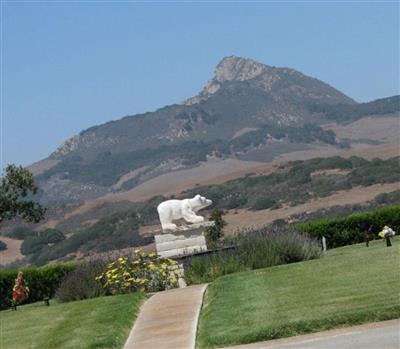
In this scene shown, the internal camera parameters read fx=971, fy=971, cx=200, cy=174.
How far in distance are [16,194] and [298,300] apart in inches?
645

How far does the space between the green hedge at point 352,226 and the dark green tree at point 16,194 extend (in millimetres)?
8403

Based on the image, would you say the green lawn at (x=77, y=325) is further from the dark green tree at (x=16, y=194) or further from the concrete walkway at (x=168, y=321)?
the dark green tree at (x=16, y=194)

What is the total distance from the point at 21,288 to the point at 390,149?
10193 cm

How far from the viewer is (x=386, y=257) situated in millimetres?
20016

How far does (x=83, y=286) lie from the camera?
2172 cm

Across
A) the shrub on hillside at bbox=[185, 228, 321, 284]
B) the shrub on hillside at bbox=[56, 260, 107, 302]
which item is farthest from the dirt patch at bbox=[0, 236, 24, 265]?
the shrub on hillside at bbox=[185, 228, 321, 284]

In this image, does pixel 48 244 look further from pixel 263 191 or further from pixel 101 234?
pixel 263 191

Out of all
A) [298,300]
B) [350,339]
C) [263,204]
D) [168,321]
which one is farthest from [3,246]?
[350,339]

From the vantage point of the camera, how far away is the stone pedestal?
2439cm

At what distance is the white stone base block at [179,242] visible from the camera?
24344 mm

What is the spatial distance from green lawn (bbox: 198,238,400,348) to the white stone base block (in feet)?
14.2

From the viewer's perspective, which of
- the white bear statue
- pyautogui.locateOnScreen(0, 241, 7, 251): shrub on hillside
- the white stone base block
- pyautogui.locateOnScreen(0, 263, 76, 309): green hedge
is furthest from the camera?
pyautogui.locateOnScreen(0, 241, 7, 251): shrub on hillside

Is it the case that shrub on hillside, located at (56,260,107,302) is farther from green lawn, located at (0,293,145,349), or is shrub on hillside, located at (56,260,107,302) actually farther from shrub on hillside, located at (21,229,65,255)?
shrub on hillside, located at (21,229,65,255)

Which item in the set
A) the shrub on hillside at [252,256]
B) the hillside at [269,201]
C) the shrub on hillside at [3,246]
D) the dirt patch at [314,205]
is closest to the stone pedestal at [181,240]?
the shrub on hillside at [252,256]
